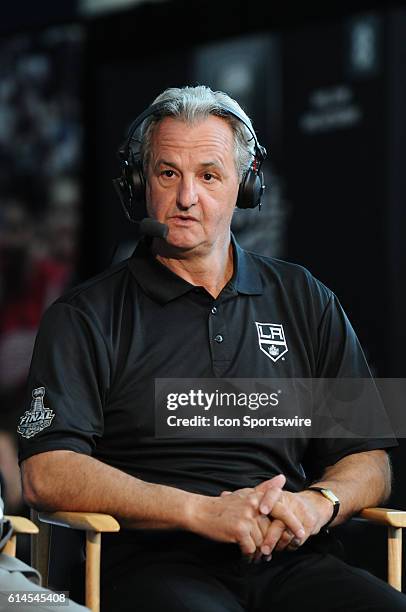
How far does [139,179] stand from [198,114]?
0.61 ft

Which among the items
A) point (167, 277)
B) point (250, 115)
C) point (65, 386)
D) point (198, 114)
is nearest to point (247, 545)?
point (65, 386)

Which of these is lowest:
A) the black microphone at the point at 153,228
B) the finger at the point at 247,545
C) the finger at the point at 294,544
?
the finger at the point at 294,544

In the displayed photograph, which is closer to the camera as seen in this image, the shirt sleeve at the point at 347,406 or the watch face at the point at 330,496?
the watch face at the point at 330,496

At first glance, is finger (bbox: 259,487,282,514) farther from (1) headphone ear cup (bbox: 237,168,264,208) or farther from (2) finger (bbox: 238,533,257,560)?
(1) headphone ear cup (bbox: 237,168,264,208)

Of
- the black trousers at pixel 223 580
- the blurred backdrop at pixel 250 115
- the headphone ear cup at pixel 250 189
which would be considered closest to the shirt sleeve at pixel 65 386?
the black trousers at pixel 223 580

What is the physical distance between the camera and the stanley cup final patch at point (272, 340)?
237 centimetres

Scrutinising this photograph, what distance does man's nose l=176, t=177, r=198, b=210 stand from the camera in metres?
2.31

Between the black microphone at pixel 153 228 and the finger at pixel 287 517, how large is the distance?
58 centimetres

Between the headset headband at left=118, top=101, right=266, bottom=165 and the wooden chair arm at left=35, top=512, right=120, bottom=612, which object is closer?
the wooden chair arm at left=35, top=512, right=120, bottom=612

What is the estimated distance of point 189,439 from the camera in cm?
227

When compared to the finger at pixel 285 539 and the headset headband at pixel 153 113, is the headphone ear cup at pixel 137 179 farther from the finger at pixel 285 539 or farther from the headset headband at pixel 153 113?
the finger at pixel 285 539

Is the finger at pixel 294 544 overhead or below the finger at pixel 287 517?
below

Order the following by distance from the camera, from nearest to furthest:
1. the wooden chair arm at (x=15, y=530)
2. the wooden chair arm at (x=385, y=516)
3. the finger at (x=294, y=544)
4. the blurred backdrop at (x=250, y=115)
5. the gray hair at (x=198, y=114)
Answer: the wooden chair arm at (x=15, y=530) < the finger at (x=294, y=544) < the wooden chair arm at (x=385, y=516) < the gray hair at (x=198, y=114) < the blurred backdrop at (x=250, y=115)

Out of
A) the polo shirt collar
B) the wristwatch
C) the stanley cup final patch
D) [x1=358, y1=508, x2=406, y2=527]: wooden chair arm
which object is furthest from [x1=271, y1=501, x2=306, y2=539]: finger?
the polo shirt collar
